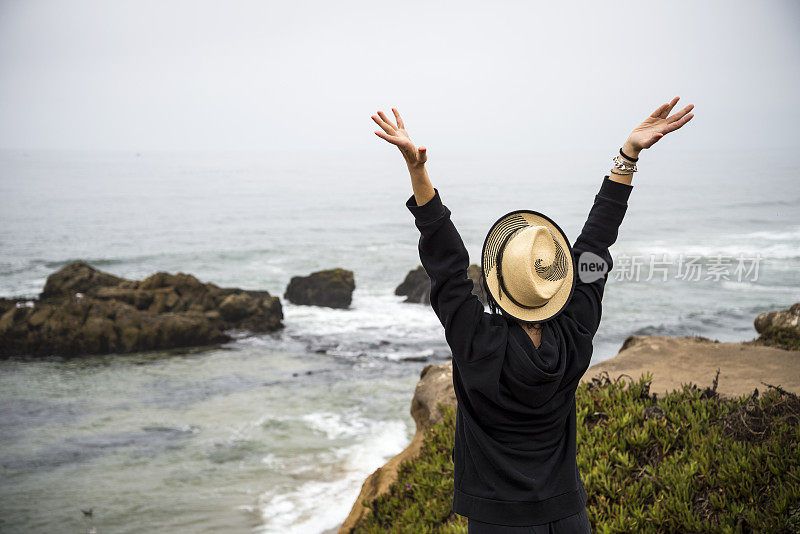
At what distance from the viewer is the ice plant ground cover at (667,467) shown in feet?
13.0

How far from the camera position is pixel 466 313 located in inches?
84.4

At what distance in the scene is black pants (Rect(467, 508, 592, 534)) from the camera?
2273 millimetres

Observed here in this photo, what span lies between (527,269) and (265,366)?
16.6 meters

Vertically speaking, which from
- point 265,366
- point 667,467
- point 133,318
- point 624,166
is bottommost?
point 265,366

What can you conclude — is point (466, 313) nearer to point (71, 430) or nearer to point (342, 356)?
point (71, 430)

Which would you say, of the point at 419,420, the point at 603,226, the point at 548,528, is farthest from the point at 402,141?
the point at 419,420

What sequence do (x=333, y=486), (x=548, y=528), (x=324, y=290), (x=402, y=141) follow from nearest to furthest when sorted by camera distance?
(x=402, y=141), (x=548, y=528), (x=333, y=486), (x=324, y=290)

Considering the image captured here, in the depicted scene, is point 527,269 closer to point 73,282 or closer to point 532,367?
point 532,367

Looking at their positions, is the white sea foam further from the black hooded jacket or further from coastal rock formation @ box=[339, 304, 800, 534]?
the black hooded jacket

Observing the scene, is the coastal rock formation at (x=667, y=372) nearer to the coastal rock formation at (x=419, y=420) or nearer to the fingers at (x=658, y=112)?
the coastal rock formation at (x=419, y=420)

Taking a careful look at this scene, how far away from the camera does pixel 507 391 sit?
221 cm

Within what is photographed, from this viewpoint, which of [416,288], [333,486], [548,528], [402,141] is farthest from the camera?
[416,288]

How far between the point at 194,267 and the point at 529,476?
41333 mm

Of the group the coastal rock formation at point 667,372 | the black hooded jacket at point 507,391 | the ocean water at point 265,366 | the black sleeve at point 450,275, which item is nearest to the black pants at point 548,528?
the black hooded jacket at point 507,391
